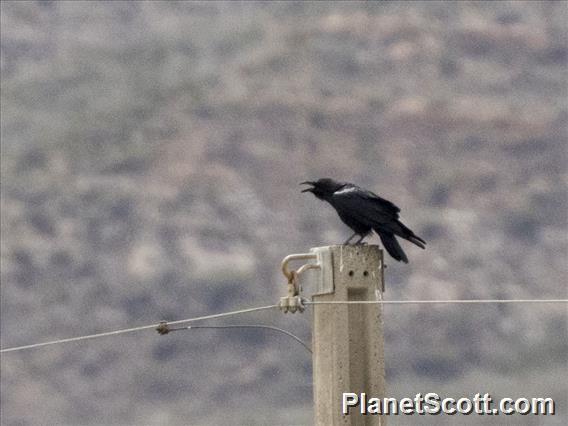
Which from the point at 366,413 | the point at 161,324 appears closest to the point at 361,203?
the point at 161,324

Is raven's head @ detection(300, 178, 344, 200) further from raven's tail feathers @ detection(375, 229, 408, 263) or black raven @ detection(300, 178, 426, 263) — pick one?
raven's tail feathers @ detection(375, 229, 408, 263)

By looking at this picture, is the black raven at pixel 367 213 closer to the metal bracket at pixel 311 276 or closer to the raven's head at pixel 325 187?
the raven's head at pixel 325 187

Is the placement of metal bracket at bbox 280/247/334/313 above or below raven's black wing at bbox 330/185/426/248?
below

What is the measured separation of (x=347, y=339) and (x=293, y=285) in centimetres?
66

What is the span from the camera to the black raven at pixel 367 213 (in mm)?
9539

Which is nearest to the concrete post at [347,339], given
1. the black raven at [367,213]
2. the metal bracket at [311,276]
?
the metal bracket at [311,276]

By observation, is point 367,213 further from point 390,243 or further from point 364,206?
point 390,243

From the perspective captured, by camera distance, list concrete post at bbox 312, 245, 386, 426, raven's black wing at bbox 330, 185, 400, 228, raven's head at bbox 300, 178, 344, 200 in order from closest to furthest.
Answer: concrete post at bbox 312, 245, 386, 426
raven's black wing at bbox 330, 185, 400, 228
raven's head at bbox 300, 178, 344, 200

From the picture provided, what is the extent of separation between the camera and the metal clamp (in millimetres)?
7660

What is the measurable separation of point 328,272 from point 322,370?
0.67 meters

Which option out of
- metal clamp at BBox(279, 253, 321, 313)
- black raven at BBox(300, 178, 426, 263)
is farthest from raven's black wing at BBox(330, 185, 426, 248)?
metal clamp at BBox(279, 253, 321, 313)

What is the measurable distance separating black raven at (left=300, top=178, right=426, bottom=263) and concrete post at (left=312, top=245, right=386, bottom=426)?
5.96 feet

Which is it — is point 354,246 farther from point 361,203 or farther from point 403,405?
point 361,203

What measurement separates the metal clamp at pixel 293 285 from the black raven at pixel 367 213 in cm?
159
